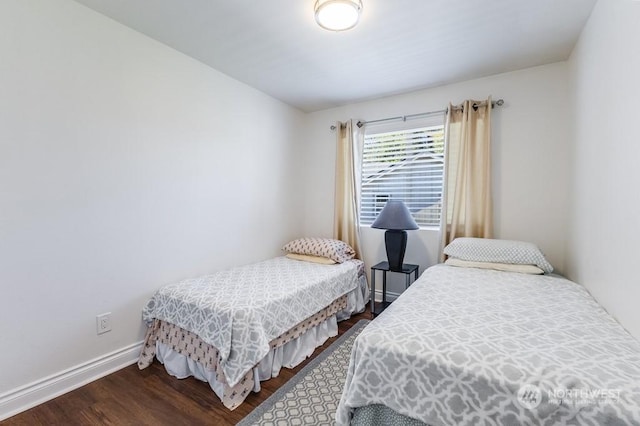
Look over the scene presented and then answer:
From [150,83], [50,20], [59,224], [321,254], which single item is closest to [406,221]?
[321,254]

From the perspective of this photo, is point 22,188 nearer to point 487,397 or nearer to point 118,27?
point 118,27

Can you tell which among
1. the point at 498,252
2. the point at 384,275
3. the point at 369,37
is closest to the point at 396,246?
the point at 384,275

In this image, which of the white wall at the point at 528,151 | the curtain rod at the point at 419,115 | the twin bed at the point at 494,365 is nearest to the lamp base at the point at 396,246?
the white wall at the point at 528,151

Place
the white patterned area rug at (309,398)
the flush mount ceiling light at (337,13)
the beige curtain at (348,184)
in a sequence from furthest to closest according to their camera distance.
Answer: the beige curtain at (348,184) < the flush mount ceiling light at (337,13) < the white patterned area rug at (309,398)

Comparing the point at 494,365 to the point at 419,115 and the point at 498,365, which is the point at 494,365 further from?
the point at 419,115

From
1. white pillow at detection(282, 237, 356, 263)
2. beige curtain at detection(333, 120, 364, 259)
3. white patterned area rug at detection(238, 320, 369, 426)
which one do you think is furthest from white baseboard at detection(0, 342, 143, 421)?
beige curtain at detection(333, 120, 364, 259)

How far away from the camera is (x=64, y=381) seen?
5.81 ft

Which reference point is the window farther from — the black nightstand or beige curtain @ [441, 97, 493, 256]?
the black nightstand

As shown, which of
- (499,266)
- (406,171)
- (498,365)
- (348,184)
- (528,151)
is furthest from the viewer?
(348,184)

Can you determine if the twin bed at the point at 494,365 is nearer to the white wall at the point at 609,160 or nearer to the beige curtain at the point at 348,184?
the white wall at the point at 609,160

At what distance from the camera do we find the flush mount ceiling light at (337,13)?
1.70 m

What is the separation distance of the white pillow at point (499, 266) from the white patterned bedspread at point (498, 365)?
639 millimetres

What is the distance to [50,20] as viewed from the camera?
1.71 meters

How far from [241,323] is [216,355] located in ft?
0.93
